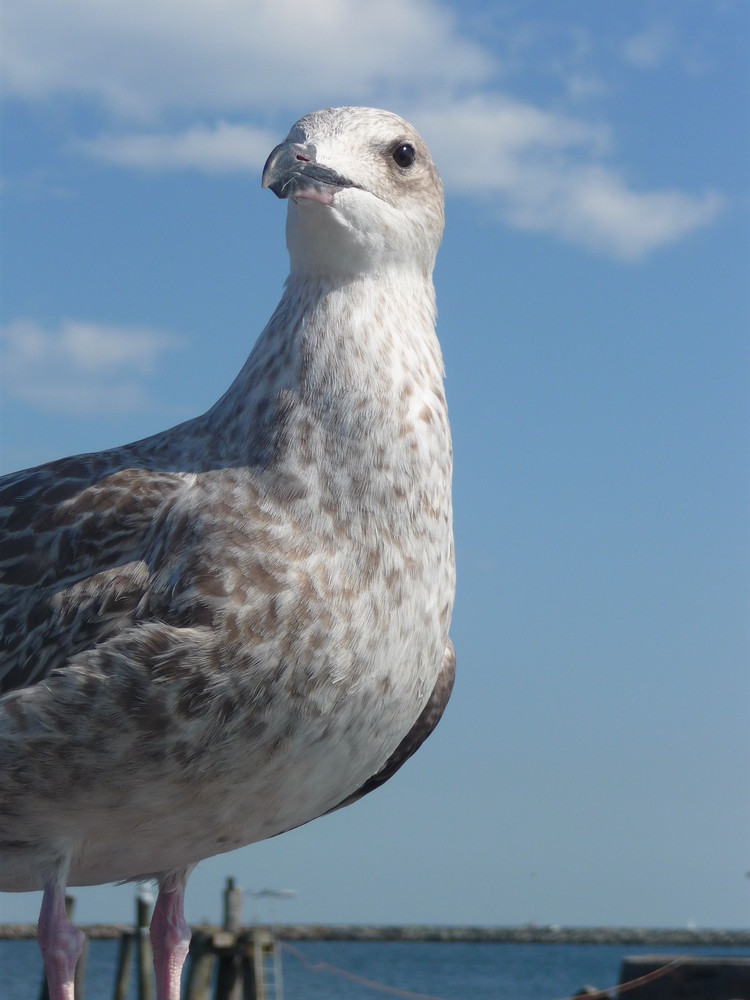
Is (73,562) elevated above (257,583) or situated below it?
above

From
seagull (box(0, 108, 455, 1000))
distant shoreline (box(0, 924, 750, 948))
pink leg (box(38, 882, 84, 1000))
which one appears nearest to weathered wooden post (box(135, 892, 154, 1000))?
distant shoreline (box(0, 924, 750, 948))

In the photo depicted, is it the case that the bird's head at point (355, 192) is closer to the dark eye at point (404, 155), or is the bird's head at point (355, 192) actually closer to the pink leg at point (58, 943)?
the dark eye at point (404, 155)

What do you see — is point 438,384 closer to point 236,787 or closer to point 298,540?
point 298,540

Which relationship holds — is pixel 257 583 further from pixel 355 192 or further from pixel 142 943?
pixel 142 943

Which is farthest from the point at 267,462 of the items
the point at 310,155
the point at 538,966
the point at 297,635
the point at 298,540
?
the point at 538,966

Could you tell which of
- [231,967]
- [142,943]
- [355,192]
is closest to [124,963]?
[142,943]

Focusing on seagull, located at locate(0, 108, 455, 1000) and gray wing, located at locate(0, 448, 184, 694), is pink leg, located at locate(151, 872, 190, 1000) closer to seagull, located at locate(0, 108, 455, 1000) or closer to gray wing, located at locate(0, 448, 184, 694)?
seagull, located at locate(0, 108, 455, 1000)
